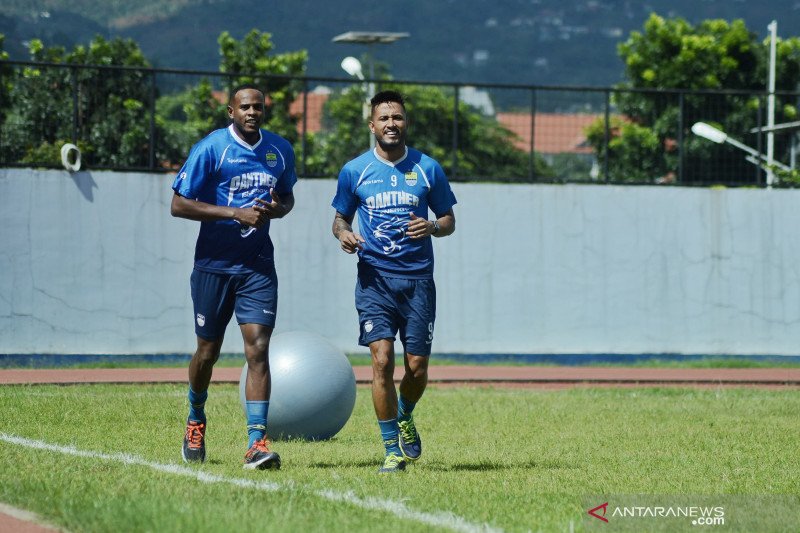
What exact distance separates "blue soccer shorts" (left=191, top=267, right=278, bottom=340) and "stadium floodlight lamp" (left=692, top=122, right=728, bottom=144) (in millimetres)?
14580

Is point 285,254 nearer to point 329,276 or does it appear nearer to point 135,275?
point 329,276

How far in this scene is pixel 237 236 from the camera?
8.73m

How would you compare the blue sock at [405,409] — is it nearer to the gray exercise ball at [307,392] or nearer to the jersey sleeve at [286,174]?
the gray exercise ball at [307,392]

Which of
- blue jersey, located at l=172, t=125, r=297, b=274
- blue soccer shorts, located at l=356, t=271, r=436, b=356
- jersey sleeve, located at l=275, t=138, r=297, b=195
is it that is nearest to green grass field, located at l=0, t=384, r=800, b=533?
blue soccer shorts, located at l=356, t=271, r=436, b=356

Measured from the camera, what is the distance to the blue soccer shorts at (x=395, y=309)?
8.87 metres

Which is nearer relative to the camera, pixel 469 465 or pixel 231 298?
pixel 231 298

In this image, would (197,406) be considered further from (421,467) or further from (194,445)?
(421,467)

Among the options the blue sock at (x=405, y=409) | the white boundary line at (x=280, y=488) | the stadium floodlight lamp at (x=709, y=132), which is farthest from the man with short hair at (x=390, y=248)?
the stadium floodlight lamp at (x=709, y=132)

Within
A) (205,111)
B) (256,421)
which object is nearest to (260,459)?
(256,421)

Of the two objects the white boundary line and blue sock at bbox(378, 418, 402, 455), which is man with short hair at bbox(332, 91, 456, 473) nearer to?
blue sock at bbox(378, 418, 402, 455)

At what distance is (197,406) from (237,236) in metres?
1.19

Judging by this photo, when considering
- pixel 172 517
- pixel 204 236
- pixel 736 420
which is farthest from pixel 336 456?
pixel 736 420

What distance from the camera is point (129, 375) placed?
17891mm

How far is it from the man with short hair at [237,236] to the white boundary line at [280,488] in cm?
47
